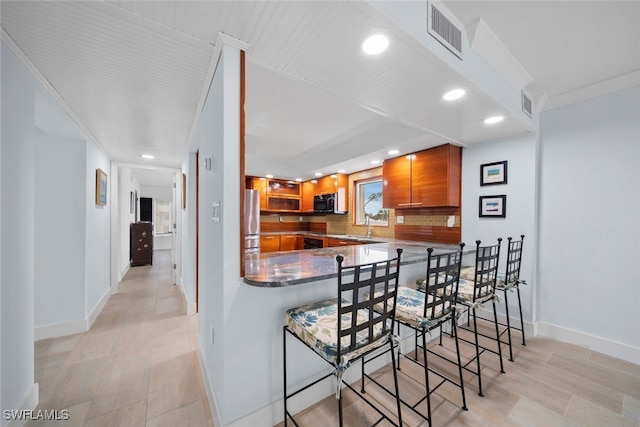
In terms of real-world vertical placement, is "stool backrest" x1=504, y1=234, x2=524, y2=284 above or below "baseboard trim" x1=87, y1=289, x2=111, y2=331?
above

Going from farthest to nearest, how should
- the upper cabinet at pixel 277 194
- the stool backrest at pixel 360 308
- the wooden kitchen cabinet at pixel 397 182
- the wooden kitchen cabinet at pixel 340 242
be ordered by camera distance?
1. the upper cabinet at pixel 277 194
2. the wooden kitchen cabinet at pixel 340 242
3. the wooden kitchen cabinet at pixel 397 182
4. the stool backrest at pixel 360 308

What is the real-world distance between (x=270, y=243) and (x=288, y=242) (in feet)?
1.34

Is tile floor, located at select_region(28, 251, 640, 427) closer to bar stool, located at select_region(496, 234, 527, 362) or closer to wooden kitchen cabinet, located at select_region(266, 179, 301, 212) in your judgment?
bar stool, located at select_region(496, 234, 527, 362)

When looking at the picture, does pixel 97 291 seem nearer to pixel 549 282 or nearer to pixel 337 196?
pixel 337 196

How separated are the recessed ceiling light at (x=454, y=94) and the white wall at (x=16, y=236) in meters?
2.78

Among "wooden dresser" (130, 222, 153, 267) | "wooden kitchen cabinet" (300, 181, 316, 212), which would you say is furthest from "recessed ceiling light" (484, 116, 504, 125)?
"wooden dresser" (130, 222, 153, 267)

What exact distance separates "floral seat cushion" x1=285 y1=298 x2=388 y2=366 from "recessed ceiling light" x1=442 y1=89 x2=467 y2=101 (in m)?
1.73

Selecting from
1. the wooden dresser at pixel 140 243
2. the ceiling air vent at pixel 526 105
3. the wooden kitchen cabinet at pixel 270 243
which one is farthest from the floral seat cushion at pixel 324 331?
the wooden dresser at pixel 140 243

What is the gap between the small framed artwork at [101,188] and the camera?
3.19m

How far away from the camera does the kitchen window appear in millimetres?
4463

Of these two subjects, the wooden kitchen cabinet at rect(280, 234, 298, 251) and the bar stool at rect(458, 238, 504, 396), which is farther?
the wooden kitchen cabinet at rect(280, 234, 298, 251)

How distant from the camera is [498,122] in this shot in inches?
94.6

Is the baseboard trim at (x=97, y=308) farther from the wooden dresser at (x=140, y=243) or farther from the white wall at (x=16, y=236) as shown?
the wooden dresser at (x=140, y=243)

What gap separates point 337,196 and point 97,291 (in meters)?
3.98
